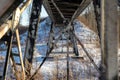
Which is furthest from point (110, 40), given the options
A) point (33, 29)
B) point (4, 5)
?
point (33, 29)

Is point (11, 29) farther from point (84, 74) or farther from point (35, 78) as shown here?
point (84, 74)

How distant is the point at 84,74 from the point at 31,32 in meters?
3.84

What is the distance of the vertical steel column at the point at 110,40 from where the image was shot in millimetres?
3334

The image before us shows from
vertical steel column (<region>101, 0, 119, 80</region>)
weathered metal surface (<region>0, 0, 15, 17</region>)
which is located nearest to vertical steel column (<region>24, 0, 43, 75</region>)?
vertical steel column (<region>101, 0, 119, 80</region>)

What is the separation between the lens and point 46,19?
34.5m

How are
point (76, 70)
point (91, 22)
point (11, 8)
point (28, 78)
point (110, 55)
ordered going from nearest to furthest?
1. point (11, 8)
2. point (110, 55)
3. point (28, 78)
4. point (76, 70)
5. point (91, 22)

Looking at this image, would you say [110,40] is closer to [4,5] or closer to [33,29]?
[4,5]

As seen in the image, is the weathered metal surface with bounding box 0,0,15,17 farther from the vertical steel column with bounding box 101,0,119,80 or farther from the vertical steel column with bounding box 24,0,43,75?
the vertical steel column with bounding box 24,0,43,75

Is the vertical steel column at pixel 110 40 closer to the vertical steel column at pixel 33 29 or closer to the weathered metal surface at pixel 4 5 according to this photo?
the weathered metal surface at pixel 4 5

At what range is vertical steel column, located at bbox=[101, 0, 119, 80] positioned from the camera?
3.33 metres

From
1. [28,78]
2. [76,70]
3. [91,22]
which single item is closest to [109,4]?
[28,78]

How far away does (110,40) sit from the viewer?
335 cm

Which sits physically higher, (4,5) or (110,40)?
(4,5)

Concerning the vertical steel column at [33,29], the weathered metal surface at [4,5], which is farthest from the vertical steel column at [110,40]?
the vertical steel column at [33,29]
